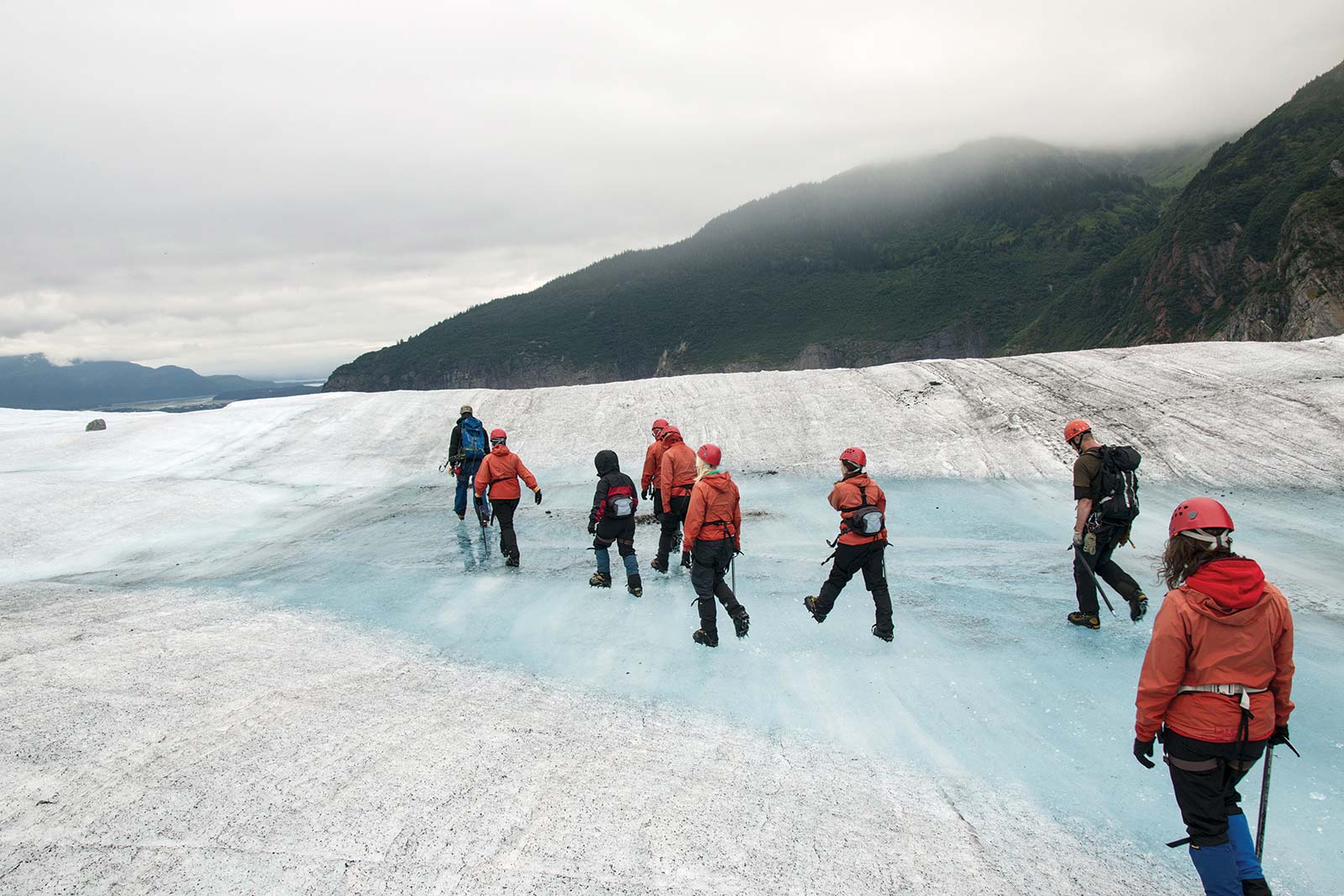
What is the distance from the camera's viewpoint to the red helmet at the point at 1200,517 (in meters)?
2.88

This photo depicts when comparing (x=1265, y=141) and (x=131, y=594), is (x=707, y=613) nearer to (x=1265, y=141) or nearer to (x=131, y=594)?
(x=131, y=594)

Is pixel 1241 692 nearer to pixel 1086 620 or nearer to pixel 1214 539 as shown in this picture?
pixel 1214 539

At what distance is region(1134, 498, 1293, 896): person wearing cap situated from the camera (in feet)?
9.34

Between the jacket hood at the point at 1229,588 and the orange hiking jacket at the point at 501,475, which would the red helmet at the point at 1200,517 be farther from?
the orange hiking jacket at the point at 501,475

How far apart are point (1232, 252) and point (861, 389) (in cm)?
7974

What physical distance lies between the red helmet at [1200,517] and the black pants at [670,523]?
5.25 meters

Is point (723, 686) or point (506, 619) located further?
point (506, 619)

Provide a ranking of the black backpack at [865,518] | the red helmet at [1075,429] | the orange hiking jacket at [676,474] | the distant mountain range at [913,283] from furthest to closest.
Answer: the distant mountain range at [913,283] → the orange hiking jacket at [676,474] → the red helmet at [1075,429] → the black backpack at [865,518]

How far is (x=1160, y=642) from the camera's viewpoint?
2.94 meters

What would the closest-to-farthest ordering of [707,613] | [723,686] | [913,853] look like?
[913,853] → [723,686] → [707,613]

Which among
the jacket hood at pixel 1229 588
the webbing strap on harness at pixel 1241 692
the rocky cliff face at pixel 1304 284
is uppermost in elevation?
the rocky cliff face at pixel 1304 284

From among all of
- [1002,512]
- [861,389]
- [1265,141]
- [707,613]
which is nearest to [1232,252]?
[1265,141]

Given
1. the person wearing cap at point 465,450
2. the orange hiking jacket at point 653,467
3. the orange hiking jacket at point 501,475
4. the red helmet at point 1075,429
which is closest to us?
the red helmet at point 1075,429

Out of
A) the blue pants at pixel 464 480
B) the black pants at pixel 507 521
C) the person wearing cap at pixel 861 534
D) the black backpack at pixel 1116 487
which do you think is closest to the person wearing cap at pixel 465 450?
the blue pants at pixel 464 480
